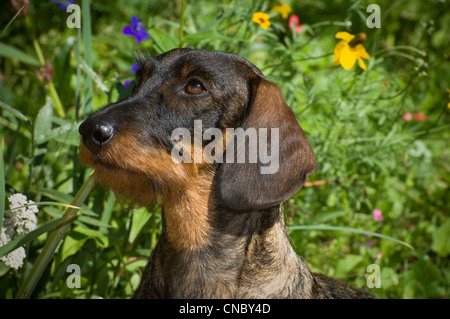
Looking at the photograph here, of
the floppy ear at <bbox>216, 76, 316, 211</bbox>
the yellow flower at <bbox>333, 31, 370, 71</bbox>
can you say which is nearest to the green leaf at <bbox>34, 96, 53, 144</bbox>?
the floppy ear at <bbox>216, 76, 316, 211</bbox>

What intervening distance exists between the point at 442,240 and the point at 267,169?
2791mm

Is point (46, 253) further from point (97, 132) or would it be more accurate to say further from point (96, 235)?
point (97, 132)

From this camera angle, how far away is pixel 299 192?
438cm

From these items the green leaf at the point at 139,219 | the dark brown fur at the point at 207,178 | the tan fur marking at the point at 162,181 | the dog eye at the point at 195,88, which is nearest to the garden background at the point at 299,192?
the green leaf at the point at 139,219

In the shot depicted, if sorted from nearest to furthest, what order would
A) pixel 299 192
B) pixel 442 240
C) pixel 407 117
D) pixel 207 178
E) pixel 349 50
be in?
pixel 207 178 < pixel 349 50 < pixel 299 192 < pixel 442 240 < pixel 407 117

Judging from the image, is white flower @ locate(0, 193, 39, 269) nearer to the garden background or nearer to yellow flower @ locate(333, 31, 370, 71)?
the garden background

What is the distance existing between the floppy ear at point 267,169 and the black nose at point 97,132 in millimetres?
582

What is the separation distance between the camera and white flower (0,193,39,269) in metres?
2.99

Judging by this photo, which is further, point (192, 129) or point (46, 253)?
point (46, 253)

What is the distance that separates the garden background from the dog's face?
33 cm

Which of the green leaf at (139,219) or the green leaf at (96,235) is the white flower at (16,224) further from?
the green leaf at (139,219)

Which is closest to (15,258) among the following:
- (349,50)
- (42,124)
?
(42,124)

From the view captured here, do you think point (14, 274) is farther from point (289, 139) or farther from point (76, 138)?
point (289, 139)

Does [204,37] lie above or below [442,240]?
above
